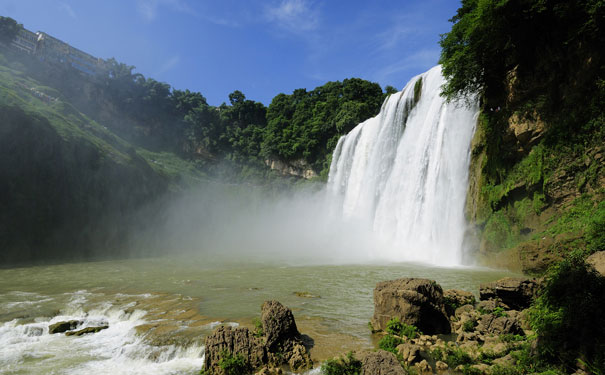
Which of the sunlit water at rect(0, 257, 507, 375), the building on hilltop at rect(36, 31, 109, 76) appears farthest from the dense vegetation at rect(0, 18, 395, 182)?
the sunlit water at rect(0, 257, 507, 375)

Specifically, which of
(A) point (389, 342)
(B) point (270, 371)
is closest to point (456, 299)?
(A) point (389, 342)

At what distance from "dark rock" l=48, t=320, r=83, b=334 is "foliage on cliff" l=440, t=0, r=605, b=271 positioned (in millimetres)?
14052

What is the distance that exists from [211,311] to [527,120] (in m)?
14.6

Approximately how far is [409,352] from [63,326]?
8066 mm

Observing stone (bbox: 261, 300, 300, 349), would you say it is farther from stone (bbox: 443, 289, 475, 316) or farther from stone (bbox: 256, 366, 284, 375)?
stone (bbox: 443, 289, 475, 316)

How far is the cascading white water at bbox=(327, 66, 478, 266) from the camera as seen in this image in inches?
719

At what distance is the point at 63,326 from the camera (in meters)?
8.25

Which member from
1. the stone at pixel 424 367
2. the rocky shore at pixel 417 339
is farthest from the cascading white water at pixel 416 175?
the stone at pixel 424 367

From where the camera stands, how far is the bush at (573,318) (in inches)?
165

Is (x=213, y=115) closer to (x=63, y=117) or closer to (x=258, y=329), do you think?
(x=63, y=117)

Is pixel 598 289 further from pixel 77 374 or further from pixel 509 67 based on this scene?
pixel 509 67

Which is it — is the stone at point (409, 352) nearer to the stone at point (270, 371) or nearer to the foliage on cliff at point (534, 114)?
the stone at point (270, 371)

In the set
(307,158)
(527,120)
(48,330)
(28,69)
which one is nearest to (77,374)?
(48,330)

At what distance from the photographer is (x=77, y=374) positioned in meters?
5.87
